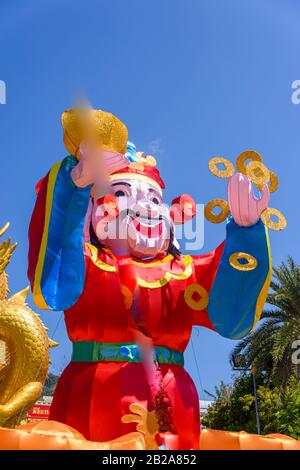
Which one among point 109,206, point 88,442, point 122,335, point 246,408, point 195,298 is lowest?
point 88,442

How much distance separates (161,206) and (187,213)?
0.60m

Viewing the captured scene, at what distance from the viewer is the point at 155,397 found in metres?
5.45

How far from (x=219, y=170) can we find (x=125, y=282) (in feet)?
4.66

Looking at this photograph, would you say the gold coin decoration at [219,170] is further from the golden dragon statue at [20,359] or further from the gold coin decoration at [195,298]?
the golden dragon statue at [20,359]

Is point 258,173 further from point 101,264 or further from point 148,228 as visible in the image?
point 101,264

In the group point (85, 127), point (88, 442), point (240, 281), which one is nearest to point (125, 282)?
point (240, 281)

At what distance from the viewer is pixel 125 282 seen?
582 centimetres

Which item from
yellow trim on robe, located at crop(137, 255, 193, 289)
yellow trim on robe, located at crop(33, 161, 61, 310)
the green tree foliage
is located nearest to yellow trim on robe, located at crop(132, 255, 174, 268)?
yellow trim on robe, located at crop(137, 255, 193, 289)

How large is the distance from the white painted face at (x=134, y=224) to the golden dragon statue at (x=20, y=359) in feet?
5.59

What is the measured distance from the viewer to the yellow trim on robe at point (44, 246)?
524 cm

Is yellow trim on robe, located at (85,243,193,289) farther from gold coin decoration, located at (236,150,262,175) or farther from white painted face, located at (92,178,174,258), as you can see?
gold coin decoration, located at (236,150,262,175)

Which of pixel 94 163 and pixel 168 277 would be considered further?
pixel 168 277
